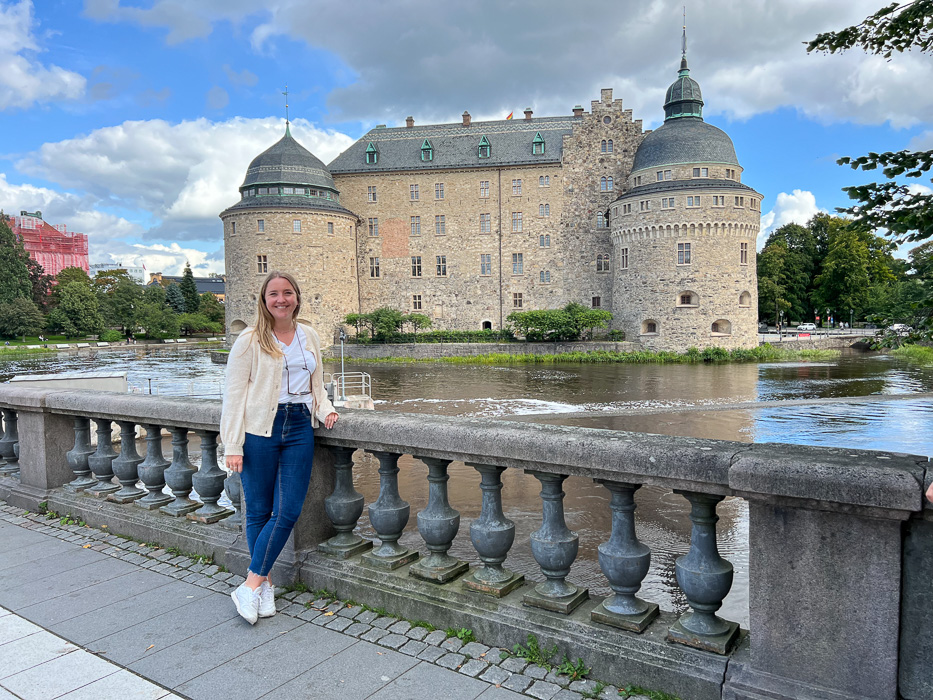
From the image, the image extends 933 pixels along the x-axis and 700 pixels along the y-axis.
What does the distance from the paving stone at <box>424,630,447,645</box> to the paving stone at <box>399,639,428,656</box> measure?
0.13ft

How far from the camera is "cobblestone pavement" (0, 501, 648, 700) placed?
2.65 meters

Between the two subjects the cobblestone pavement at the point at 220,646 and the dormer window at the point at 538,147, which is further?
the dormer window at the point at 538,147

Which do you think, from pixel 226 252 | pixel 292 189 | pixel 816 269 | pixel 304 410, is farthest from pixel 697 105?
pixel 304 410

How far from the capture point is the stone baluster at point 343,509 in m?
3.71

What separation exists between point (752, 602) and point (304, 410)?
238 cm

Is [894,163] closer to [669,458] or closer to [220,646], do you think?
[669,458]

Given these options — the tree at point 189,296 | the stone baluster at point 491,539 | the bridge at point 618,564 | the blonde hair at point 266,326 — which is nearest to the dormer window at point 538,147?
the bridge at point 618,564

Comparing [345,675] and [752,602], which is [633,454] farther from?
[345,675]

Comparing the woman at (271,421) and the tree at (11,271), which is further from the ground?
the tree at (11,271)

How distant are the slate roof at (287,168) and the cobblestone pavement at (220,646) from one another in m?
47.5

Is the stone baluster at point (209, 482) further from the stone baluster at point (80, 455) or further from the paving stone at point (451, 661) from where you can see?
the paving stone at point (451, 661)

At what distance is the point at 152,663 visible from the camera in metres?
2.90

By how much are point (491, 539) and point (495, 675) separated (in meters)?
0.63

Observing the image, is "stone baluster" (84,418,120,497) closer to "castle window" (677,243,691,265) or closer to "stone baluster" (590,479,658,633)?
"stone baluster" (590,479,658,633)
